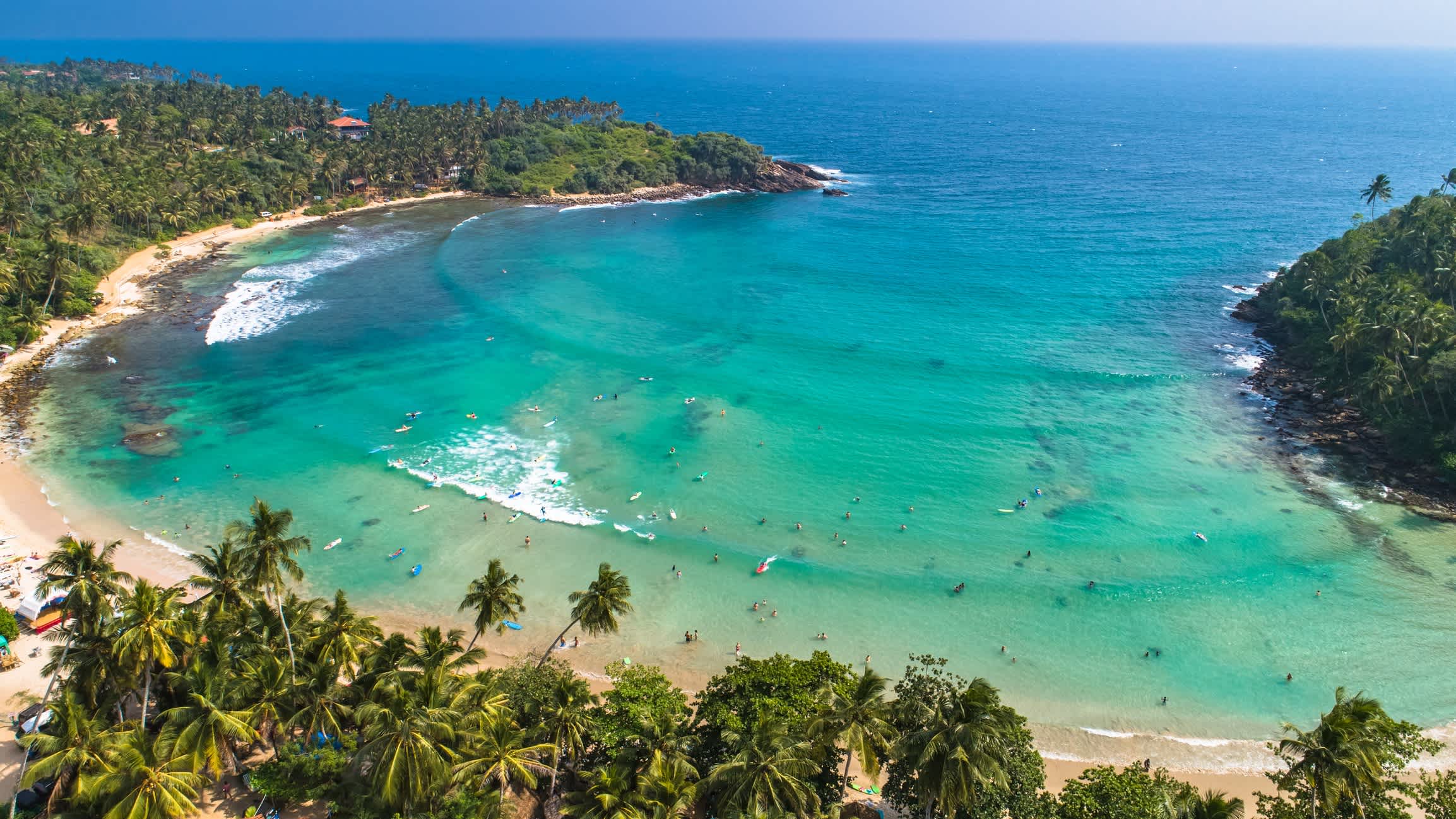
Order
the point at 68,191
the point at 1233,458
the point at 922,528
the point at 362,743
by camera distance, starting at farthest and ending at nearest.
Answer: the point at 68,191 < the point at 1233,458 < the point at 922,528 < the point at 362,743

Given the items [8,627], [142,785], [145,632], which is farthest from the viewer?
[8,627]

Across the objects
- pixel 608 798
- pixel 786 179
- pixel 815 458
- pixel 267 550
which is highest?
pixel 786 179

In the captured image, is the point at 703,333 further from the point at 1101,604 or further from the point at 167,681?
the point at 167,681

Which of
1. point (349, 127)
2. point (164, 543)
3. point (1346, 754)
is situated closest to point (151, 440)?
point (164, 543)

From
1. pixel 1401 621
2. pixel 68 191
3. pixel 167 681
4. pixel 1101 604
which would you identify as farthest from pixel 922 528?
pixel 68 191

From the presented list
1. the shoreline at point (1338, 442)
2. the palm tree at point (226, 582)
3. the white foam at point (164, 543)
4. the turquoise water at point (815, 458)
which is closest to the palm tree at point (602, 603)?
the turquoise water at point (815, 458)

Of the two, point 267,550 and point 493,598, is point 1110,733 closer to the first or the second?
point 493,598
